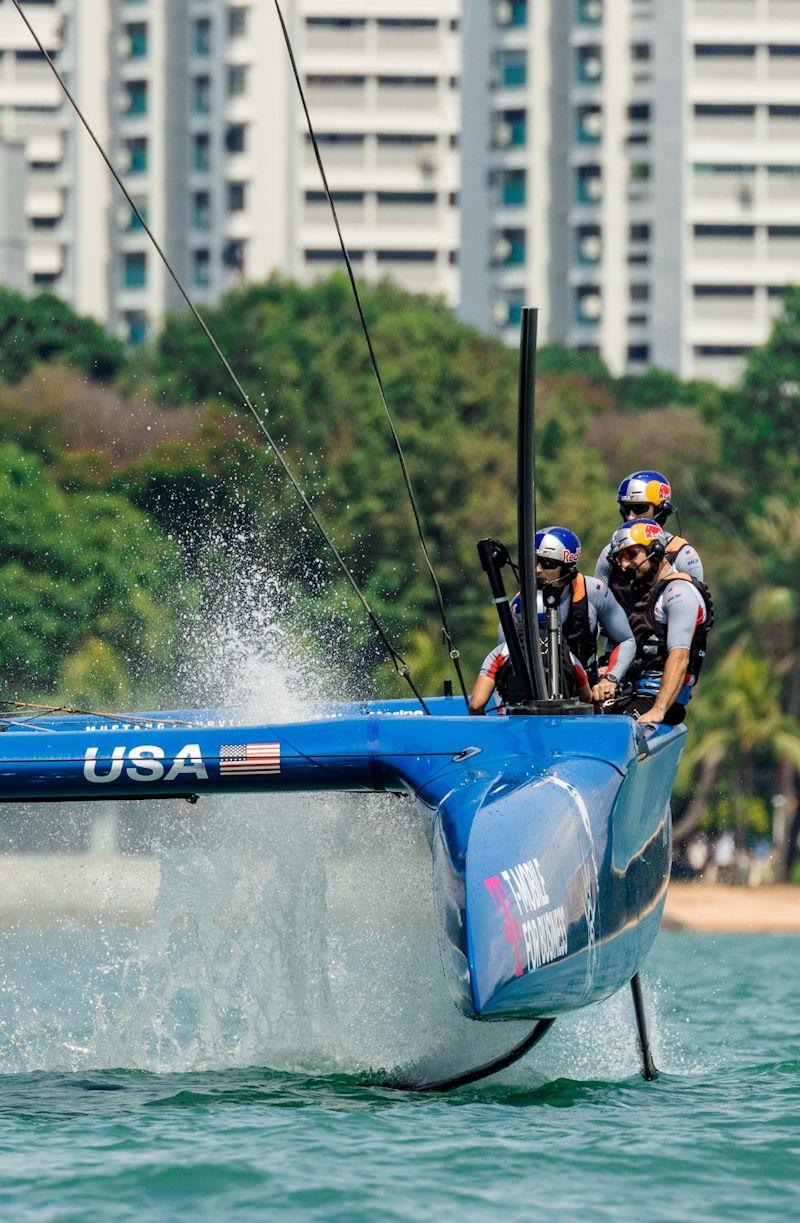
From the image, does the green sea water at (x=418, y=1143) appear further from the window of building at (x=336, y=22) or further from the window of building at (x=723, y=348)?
the window of building at (x=336, y=22)

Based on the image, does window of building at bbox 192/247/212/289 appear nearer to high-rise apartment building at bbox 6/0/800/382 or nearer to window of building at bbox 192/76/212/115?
high-rise apartment building at bbox 6/0/800/382

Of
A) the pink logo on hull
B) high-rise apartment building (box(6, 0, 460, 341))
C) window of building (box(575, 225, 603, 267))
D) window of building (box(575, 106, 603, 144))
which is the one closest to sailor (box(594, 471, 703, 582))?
the pink logo on hull

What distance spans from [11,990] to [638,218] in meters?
45.6

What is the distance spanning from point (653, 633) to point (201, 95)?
49.0 metres

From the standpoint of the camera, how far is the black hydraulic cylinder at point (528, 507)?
740 centimetres

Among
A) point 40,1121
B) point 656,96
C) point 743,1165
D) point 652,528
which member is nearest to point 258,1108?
point 40,1121

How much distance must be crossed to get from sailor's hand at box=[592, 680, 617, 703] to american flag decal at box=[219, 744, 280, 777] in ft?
4.68

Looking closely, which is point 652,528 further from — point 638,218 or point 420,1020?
point 638,218

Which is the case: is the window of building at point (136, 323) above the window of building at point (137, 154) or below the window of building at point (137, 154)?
below

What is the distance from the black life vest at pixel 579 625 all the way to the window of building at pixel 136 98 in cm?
4898

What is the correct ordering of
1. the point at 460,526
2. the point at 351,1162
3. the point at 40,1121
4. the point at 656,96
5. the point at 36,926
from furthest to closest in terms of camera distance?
the point at 656,96 < the point at 460,526 < the point at 36,926 < the point at 40,1121 < the point at 351,1162

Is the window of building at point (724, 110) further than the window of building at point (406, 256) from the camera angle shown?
No

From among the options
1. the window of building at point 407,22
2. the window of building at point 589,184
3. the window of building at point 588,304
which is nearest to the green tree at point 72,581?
the window of building at point 588,304

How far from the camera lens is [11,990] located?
10.9m
